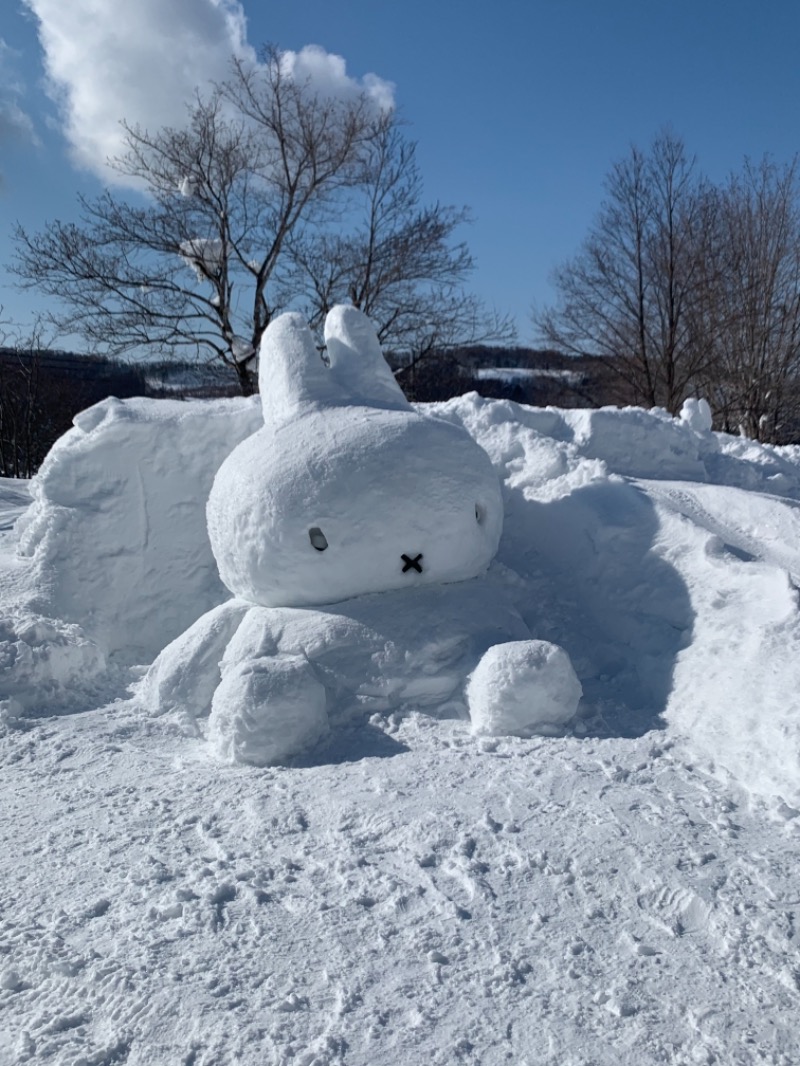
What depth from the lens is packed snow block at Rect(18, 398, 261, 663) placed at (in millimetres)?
6129

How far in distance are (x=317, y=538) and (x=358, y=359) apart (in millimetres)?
1418

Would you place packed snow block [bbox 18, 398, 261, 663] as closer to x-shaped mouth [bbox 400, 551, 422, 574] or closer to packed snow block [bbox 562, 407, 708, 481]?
x-shaped mouth [bbox 400, 551, 422, 574]

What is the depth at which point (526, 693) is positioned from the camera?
3.70 m

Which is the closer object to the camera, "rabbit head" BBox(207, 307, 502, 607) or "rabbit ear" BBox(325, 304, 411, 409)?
"rabbit head" BBox(207, 307, 502, 607)

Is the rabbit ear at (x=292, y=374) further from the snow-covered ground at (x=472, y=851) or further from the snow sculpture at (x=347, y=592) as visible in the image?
the snow-covered ground at (x=472, y=851)

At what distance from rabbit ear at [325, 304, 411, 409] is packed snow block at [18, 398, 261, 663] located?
136 centimetres

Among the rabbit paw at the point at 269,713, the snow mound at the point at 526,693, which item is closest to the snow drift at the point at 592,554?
the snow mound at the point at 526,693

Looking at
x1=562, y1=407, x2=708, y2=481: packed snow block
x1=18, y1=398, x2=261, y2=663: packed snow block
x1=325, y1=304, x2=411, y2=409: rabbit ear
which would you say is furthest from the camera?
x1=562, y1=407, x2=708, y2=481: packed snow block

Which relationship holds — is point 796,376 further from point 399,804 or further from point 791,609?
point 399,804

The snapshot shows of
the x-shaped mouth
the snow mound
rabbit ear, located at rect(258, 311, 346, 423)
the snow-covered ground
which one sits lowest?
the snow-covered ground

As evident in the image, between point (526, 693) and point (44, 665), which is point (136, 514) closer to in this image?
point (44, 665)

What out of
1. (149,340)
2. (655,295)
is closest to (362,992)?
(149,340)

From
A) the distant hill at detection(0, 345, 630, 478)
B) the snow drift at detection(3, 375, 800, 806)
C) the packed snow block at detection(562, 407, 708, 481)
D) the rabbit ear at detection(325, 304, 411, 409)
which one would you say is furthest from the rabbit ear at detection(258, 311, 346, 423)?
the distant hill at detection(0, 345, 630, 478)

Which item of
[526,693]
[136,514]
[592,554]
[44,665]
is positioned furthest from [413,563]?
[136,514]
